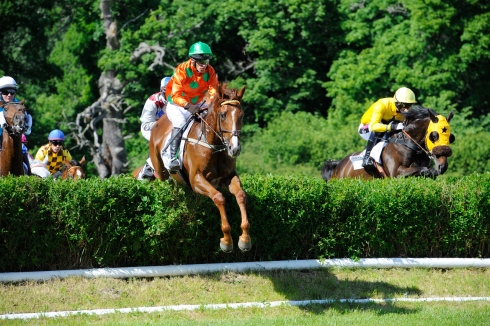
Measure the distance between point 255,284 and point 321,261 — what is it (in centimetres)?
118

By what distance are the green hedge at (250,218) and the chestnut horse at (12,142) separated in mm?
1412

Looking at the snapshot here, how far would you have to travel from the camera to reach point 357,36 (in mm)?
28578

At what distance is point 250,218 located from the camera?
1208cm

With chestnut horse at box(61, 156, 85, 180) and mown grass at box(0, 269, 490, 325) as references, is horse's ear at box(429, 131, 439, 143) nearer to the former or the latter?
mown grass at box(0, 269, 490, 325)

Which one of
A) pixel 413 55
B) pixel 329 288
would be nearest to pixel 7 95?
pixel 329 288

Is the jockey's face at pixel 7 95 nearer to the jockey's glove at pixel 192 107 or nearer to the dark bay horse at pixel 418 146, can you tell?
the jockey's glove at pixel 192 107

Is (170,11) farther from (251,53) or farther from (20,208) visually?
(20,208)

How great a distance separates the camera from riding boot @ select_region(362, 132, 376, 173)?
591 inches

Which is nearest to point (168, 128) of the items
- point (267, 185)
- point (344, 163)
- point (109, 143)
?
point (267, 185)

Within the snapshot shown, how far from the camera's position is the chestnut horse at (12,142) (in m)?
12.4

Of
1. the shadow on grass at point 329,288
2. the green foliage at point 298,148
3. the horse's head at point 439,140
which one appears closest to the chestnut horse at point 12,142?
the shadow on grass at point 329,288

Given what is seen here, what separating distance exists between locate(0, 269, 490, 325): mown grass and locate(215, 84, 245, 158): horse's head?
80.4 inches

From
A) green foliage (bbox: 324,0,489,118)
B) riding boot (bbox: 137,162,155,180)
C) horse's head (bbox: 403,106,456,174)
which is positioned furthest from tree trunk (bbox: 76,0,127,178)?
horse's head (bbox: 403,106,456,174)

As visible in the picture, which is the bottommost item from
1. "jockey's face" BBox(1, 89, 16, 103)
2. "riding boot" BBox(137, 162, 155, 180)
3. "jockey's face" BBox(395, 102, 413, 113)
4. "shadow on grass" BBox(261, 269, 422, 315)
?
"shadow on grass" BBox(261, 269, 422, 315)
